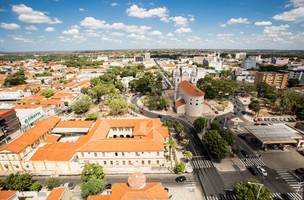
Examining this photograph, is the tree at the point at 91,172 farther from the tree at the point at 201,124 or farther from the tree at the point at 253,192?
the tree at the point at 201,124

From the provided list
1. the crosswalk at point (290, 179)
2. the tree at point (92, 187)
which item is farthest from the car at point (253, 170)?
the tree at point (92, 187)

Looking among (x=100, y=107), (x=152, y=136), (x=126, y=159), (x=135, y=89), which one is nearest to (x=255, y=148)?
(x=152, y=136)

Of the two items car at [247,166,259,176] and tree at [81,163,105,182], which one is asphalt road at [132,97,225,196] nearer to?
car at [247,166,259,176]

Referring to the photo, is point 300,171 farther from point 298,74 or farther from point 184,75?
point 298,74

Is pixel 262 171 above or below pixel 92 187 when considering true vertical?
below

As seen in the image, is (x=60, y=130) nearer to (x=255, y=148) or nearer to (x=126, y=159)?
(x=126, y=159)

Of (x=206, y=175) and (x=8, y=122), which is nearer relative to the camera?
(x=206, y=175)

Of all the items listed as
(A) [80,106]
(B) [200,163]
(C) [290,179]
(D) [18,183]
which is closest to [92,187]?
(D) [18,183]
